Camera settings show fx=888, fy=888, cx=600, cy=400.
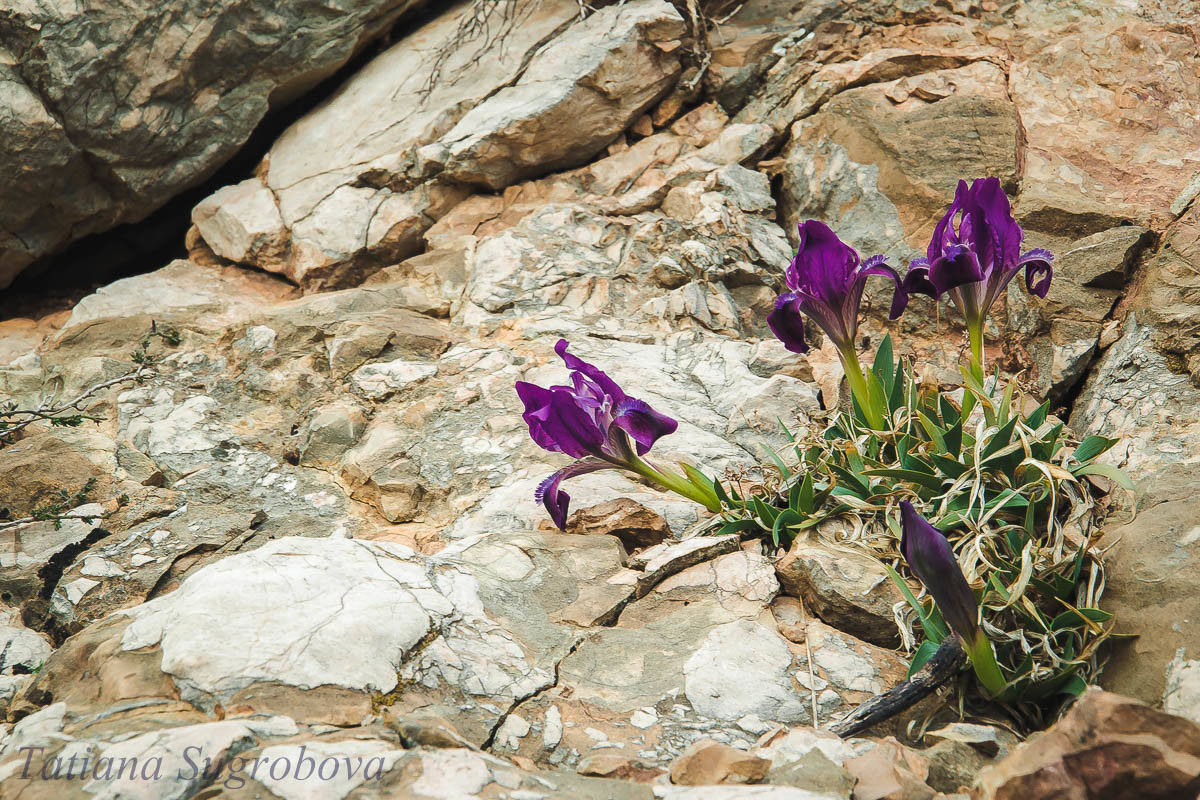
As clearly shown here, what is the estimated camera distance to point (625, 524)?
282 cm

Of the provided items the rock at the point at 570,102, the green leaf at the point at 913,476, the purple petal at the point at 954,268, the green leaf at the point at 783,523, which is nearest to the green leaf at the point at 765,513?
the green leaf at the point at 783,523

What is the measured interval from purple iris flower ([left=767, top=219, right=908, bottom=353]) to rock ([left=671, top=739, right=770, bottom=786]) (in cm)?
137

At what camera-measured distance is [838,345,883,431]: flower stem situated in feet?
8.84

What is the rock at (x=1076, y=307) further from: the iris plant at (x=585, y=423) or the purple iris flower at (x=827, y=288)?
the iris plant at (x=585, y=423)

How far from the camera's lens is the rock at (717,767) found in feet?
5.40

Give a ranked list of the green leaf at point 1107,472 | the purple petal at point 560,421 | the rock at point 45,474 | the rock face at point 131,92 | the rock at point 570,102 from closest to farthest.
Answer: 1. the green leaf at point 1107,472
2. the purple petal at point 560,421
3. the rock at point 45,474
4. the rock face at point 131,92
5. the rock at point 570,102

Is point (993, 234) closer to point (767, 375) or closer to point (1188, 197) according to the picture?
point (767, 375)

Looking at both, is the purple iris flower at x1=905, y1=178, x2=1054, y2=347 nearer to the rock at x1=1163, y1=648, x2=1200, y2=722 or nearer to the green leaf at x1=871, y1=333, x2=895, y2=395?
the green leaf at x1=871, y1=333, x2=895, y2=395

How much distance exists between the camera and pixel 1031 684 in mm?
2021

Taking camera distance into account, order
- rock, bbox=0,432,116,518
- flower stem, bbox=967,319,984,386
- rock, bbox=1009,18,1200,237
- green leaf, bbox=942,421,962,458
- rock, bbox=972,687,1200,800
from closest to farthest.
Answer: rock, bbox=972,687,1200,800
green leaf, bbox=942,421,962,458
flower stem, bbox=967,319,984,386
rock, bbox=0,432,116,518
rock, bbox=1009,18,1200,237

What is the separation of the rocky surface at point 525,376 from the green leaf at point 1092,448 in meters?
0.17

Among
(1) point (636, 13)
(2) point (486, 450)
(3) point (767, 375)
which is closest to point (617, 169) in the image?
(1) point (636, 13)

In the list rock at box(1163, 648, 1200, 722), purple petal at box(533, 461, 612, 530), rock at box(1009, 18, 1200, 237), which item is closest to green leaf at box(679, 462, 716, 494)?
purple petal at box(533, 461, 612, 530)

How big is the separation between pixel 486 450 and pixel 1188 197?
2.81 meters
